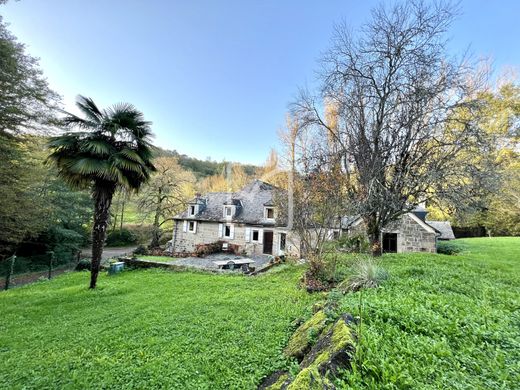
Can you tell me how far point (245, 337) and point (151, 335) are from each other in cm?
187

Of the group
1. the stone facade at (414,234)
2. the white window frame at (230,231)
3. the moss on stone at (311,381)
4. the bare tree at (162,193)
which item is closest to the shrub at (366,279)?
the moss on stone at (311,381)

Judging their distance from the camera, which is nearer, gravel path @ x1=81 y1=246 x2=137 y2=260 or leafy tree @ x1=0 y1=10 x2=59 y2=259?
leafy tree @ x1=0 y1=10 x2=59 y2=259

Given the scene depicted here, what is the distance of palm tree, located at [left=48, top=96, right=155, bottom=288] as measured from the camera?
7.70 m

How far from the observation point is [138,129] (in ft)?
28.3

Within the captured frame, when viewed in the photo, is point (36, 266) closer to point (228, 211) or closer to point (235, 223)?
point (228, 211)

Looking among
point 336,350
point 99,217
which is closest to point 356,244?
point 336,350

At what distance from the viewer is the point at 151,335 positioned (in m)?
4.51

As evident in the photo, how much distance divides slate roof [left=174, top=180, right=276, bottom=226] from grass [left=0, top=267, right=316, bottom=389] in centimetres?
1090

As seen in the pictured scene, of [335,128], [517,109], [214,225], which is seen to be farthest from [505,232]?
[214,225]

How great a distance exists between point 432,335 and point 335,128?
29.3 feet

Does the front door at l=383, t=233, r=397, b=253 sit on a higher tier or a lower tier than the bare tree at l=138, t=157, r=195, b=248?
lower

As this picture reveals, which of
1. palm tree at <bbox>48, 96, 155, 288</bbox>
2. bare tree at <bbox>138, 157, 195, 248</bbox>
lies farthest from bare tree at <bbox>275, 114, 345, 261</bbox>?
bare tree at <bbox>138, 157, 195, 248</bbox>

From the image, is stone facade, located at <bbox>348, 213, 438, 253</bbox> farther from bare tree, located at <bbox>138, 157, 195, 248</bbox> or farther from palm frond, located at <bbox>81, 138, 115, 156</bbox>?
bare tree, located at <bbox>138, 157, 195, 248</bbox>

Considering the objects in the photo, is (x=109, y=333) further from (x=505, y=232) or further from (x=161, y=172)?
(x=505, y=232)
